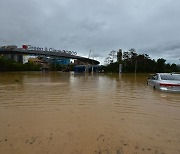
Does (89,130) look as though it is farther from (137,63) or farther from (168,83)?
(137,63)

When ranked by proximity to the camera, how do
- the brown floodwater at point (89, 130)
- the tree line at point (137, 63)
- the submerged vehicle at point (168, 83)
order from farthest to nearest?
1. the tree line at point (137, 63)
2. the submerged vehicle at point (168, 83)
3. the brown floodwater at point (89, 130)

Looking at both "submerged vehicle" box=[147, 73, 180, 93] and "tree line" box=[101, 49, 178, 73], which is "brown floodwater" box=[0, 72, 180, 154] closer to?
"submerged vehicle" box=[147, 73, 180, 93]

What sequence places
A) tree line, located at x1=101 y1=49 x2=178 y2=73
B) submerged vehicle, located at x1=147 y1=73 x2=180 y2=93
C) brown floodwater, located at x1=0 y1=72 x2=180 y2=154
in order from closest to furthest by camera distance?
brown floodwater, located at x1=0 y1=72 x2=180 y2=154, submerged vehicle, located at x1=147 y1=73 x2=180 y2=93, tree line, located at x1=101 y1=49 x2=178 y2=73

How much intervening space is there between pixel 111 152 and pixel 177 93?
834 centimetres

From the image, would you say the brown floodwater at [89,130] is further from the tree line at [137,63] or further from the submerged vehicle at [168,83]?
the tree line at [137,63]

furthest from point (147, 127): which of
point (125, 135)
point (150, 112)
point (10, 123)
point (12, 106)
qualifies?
point (12, 106)

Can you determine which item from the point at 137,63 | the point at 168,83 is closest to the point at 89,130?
the point at 168,83

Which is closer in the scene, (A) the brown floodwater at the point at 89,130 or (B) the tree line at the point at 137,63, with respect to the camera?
(A) the brown floodwater at the point at 89,130

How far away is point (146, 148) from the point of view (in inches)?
139

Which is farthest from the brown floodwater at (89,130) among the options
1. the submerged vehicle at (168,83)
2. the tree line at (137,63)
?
the tree line at (137,63)

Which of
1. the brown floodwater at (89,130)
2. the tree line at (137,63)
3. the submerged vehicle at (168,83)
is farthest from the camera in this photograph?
the tree line at (137,63)

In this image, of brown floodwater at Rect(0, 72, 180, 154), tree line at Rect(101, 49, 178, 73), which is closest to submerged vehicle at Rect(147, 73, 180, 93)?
brown floodwater at Rect(0, 72, 180, 154)

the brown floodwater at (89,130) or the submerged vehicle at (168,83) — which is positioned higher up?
the submerged vehicle at (168,83)

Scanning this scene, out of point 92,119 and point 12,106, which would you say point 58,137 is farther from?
point 12,106
